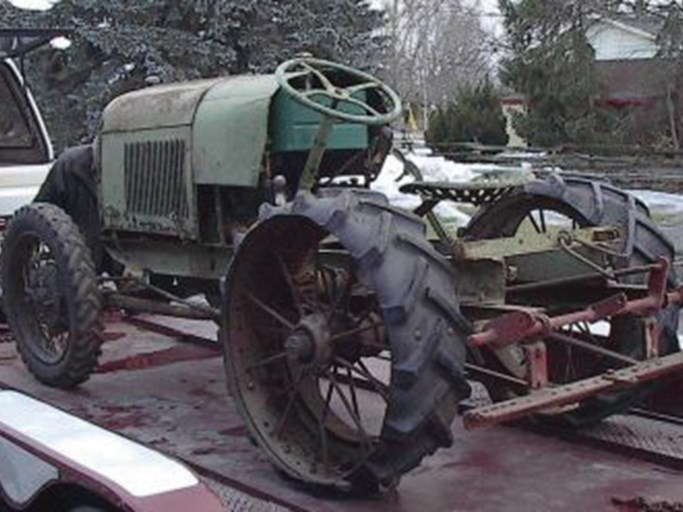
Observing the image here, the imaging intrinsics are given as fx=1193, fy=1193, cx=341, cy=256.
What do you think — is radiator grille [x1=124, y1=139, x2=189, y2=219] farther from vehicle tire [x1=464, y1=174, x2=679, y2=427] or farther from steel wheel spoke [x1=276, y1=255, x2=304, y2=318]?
vehicle tire [x1=464, y1=174, x2=679, y2=427]

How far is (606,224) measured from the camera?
4.56 meters

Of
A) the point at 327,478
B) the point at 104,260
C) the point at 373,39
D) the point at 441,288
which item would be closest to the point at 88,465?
the point at 327,478

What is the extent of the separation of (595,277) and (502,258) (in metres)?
0.49

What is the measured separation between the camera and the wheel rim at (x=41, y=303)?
17.0 ft

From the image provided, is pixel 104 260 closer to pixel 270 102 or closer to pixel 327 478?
pixel 270 102

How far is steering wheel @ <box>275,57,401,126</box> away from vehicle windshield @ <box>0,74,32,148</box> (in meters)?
4.46

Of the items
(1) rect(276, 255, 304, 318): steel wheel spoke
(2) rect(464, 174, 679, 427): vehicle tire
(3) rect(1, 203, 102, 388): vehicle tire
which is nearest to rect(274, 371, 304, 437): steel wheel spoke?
(1) rect(276, 255, 304, 318): steel wheel spoke

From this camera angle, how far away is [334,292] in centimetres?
402

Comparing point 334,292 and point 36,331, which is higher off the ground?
point 334,292

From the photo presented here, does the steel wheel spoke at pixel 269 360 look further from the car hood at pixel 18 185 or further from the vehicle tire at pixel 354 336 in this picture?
the car hood at pixel 18 185

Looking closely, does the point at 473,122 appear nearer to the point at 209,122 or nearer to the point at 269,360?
the point at 209,122

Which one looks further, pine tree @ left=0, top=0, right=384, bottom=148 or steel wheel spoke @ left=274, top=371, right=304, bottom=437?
pine tree @ left=0, top=0, right=384, bottom=148

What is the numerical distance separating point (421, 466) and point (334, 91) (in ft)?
4.48

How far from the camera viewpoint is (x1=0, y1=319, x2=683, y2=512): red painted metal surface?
143 inches
